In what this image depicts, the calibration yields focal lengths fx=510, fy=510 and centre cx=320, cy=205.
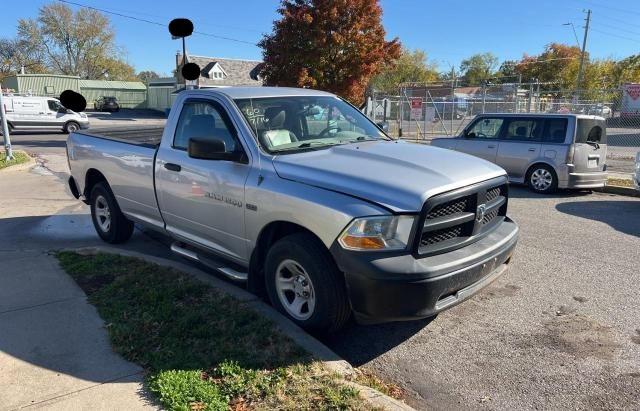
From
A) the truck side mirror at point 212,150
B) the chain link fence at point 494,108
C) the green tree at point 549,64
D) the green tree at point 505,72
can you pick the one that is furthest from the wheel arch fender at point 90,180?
the green tree at point 505,72

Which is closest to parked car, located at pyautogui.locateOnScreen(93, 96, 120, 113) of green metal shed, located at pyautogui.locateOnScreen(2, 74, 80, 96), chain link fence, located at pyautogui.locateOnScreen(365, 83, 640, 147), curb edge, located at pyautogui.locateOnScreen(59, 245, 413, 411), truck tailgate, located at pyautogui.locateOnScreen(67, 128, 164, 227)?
green metal shed, located at pyautogui.locateOnScreen(2, 74, 80, 96)

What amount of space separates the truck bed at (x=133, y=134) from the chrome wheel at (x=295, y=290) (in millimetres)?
Result: 2264

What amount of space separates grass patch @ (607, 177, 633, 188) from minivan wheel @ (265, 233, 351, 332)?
30.4ft

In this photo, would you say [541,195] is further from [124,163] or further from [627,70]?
[627,70]

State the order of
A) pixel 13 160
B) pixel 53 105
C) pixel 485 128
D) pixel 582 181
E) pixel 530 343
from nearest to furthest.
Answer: pixel 530 343
pixel 582 181
pixel 485 128
pixel 13 160
pixel 53 105

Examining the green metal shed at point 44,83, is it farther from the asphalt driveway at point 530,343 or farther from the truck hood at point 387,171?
the asphalt driveway at point 530,343

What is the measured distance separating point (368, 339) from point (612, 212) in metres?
6.37

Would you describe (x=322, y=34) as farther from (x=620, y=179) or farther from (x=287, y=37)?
(x=620, y=179)

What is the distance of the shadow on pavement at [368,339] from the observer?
3807mm

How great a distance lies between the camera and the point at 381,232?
3.28 meters

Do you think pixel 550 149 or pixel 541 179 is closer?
pixel 550 149

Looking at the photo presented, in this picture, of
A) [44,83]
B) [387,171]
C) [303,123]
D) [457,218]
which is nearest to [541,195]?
[303,123]

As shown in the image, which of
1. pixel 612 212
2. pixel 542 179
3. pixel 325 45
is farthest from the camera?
pixel 325 45

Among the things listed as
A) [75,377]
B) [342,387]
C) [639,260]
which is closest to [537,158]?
[639,260]
